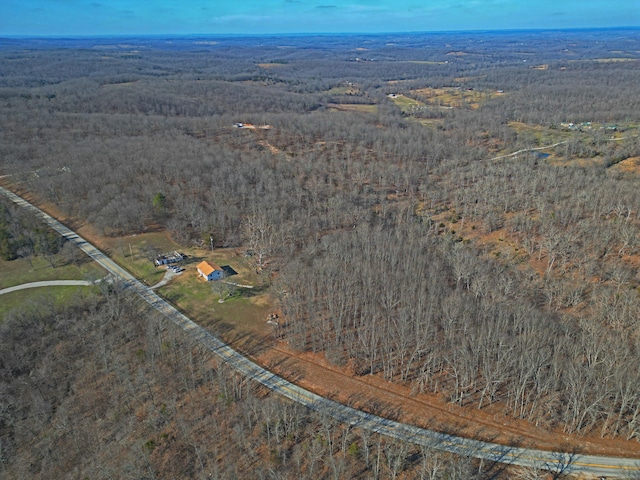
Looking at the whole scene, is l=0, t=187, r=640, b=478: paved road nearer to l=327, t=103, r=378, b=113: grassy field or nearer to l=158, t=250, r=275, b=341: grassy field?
l=158, t=250, r=275, b=341: grassy field

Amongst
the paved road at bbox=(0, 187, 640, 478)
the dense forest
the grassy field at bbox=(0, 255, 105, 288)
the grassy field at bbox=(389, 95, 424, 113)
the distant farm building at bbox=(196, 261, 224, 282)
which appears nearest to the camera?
the paved road at bbox=(0, 187, 640, 478)

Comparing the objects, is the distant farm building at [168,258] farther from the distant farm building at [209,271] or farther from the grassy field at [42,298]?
the grassy field at [42,298]

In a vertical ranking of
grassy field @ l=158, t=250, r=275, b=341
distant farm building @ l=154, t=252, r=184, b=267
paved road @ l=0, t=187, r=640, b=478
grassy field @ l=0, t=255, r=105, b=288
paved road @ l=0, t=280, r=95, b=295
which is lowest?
paved road @ l=0, t=187, r=640, b=478

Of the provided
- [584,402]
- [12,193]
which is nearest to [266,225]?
[584,402]

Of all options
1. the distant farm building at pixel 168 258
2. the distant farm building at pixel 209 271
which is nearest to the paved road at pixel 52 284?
the distant farm building at pixel 168 258

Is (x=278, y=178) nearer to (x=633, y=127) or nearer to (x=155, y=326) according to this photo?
(x=155, y=326)

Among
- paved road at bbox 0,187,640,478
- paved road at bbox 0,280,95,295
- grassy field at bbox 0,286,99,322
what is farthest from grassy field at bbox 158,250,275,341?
paved road at bbox 0,280,95,295
